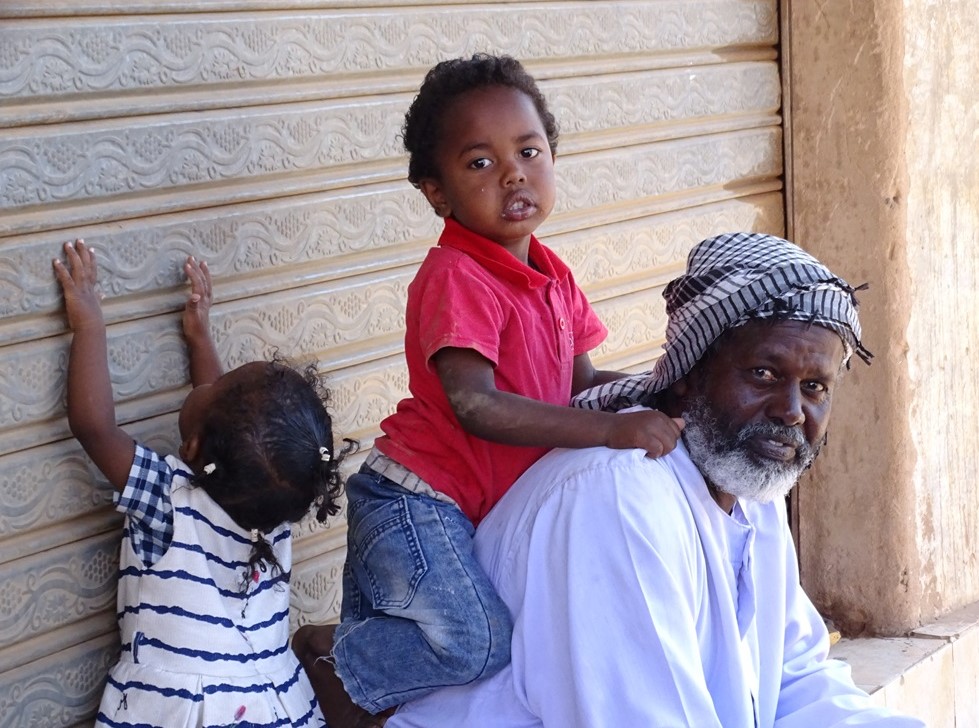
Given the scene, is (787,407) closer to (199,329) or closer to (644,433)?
(644,433)

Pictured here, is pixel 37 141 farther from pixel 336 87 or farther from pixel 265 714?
pixel 265 714

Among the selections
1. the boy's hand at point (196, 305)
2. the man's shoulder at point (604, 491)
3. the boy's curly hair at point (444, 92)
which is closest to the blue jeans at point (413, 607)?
the man's shoulder at point (604, 491)

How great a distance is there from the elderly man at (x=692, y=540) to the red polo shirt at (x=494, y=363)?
0.32 ft

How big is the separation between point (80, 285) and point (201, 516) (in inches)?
20.9

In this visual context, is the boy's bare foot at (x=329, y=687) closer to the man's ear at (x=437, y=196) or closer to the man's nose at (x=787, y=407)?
the man's ear at (x=437, y=196)

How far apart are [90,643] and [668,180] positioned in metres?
2.53

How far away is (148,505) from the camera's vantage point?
254 centimetres

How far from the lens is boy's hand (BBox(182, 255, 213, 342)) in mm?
2846

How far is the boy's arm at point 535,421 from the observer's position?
2576mm

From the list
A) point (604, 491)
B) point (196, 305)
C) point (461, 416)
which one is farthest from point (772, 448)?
point (196, 305)

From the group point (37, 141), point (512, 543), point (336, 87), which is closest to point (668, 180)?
point (336, 87)

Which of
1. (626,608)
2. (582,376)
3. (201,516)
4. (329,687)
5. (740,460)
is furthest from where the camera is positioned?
(582,376)

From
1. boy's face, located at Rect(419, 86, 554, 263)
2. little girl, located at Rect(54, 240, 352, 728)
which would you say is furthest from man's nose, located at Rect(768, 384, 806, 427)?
little girl, located at Rect(54, 240, 352, 728)

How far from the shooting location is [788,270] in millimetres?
2689
